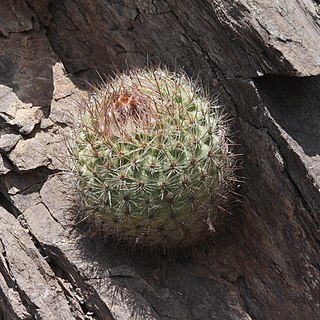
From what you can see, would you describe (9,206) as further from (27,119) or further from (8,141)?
(27,119)

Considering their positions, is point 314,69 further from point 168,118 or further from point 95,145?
point 95,145

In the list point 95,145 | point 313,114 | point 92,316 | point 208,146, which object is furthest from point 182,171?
point 92,316

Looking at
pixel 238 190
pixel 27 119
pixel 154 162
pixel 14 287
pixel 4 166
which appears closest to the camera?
pixel 154 162

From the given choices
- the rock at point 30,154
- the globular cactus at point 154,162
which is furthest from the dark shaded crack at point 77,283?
the rock at point 30,154

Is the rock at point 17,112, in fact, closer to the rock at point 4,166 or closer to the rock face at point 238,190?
the rock face at point 238,190

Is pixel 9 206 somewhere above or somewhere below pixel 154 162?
below

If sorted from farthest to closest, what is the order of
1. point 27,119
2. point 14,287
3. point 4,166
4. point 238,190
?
point 27,119, point 4,166, point 14,287, point 238,190

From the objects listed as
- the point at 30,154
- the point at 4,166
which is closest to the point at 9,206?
the point at 4,166

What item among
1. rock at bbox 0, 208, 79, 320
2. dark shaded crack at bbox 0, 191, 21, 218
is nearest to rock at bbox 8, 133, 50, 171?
dark shaded crack at bbox 0, 191, 21, 218

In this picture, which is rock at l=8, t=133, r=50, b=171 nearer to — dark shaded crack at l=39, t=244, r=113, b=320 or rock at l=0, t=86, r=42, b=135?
rock at l=0, t=86, r=42, b=135
